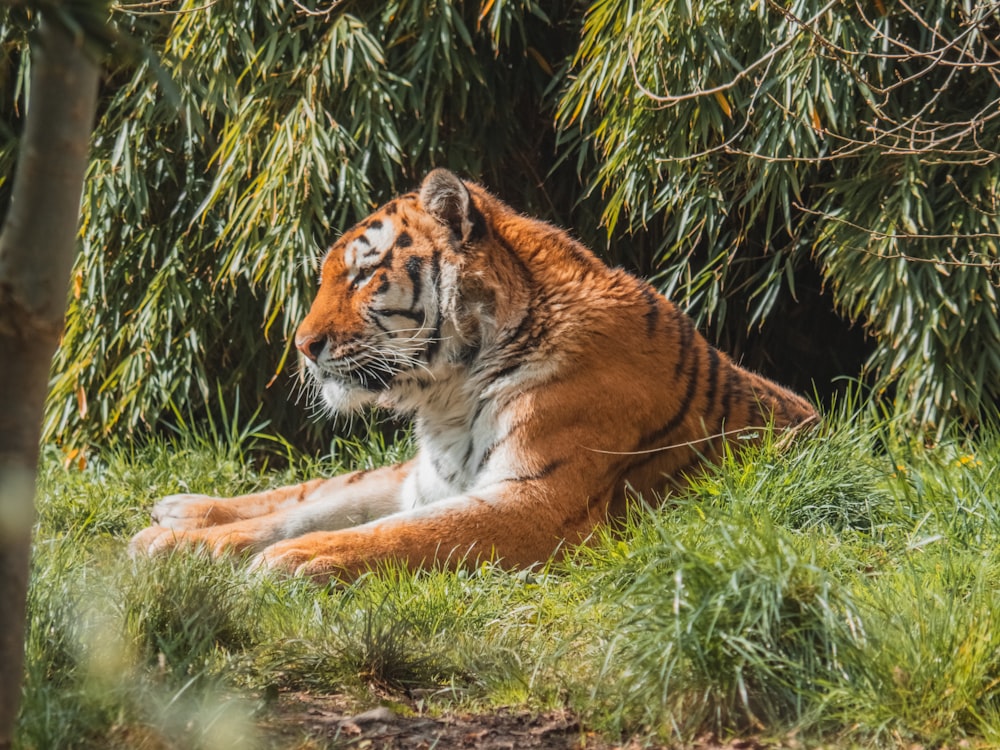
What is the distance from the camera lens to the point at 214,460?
16.2ft

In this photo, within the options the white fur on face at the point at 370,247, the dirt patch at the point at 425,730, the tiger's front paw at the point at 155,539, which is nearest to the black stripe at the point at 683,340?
the white fur on face at the point at 370,247

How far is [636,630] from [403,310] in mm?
1698

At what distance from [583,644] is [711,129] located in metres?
2.74

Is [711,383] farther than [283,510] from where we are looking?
No

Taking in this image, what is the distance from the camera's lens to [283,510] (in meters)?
3.99

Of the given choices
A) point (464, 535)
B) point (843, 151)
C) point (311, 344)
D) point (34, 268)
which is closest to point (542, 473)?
point (464, 535)

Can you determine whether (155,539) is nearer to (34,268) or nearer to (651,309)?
(651,309)

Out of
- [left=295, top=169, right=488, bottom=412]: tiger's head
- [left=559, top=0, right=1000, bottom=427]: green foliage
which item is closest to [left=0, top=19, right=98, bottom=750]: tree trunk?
[left=295, top=169, right=488, bottom=412]: tiger's head

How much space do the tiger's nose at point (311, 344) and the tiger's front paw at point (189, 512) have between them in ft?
2.11

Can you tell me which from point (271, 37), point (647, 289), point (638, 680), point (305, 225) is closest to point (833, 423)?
point (647, 289)

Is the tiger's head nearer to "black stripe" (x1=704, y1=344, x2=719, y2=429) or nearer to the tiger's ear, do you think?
the tiger's ear

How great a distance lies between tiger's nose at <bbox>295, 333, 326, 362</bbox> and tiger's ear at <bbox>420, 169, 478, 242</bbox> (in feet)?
1.68

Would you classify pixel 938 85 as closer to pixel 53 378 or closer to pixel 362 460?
pixel 362 460

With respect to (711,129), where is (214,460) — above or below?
below
